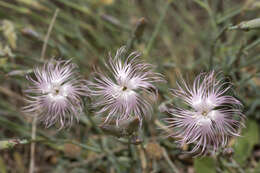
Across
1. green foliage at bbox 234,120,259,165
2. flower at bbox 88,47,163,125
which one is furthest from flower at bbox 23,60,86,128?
Answer: green foliage at bbox 234,120,259,165

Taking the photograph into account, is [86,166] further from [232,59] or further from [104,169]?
[232,59]

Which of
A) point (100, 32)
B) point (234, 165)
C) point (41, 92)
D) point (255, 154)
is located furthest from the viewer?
point (100, 32)

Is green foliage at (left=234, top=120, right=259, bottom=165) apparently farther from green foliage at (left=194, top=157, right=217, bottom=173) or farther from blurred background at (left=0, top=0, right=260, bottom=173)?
green foliage at (left=194, top=157, right=217, bottom=173)

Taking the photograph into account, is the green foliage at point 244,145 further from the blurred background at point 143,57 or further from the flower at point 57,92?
the flower at point 57,92

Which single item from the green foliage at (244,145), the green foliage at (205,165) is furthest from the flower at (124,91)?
the green foliage at (244,145)

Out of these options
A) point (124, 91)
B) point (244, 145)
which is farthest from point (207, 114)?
point (244, 145)

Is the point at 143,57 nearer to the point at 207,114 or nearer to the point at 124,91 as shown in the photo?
the point at 124,91

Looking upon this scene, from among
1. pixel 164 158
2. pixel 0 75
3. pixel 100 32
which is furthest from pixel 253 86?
pixel 0 75
